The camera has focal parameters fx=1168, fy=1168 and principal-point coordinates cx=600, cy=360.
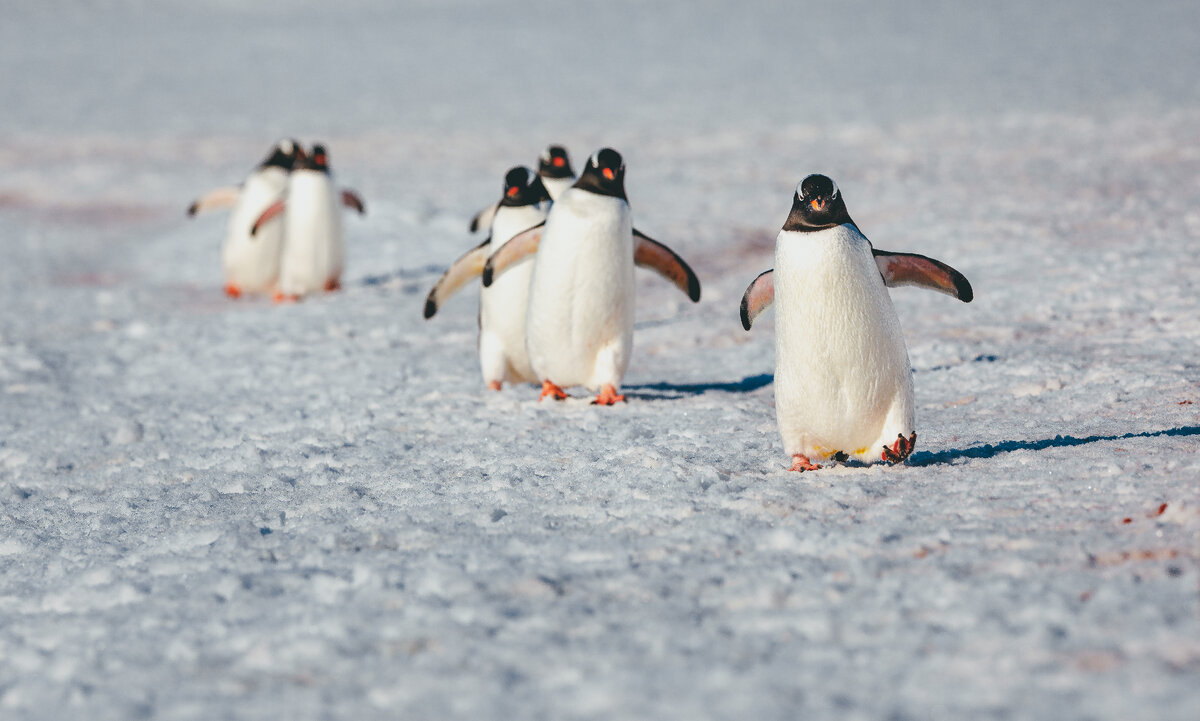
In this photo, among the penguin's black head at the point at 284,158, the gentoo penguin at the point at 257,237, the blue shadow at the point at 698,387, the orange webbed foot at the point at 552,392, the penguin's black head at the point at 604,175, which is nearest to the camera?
the penguin's black head at the point at 604,175

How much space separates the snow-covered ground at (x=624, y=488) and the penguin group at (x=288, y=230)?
0.37 m

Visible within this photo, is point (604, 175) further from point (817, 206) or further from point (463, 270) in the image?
point (817, 206)

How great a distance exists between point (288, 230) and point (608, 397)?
13.1 ft

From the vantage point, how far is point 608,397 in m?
4.54

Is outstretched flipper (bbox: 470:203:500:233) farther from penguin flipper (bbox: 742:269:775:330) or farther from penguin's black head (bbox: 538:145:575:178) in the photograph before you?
penguin flipper (bbox: 742:269:775:330)

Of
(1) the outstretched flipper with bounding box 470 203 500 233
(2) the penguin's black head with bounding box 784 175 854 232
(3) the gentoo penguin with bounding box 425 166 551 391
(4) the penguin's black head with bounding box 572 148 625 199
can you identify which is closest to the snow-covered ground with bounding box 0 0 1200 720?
(3) the gentoo penguin with bounding box 425 166 551 391

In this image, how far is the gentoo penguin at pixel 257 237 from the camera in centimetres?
815

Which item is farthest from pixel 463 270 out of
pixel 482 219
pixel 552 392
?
pixel 482 219

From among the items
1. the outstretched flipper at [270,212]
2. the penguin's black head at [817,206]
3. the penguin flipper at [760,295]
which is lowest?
the penguin flipper at [760,295]

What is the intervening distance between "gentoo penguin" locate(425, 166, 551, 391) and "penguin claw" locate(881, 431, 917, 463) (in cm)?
190

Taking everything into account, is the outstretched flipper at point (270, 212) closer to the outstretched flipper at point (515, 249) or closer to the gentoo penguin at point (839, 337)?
the outstretched flipper at point (515, 249)

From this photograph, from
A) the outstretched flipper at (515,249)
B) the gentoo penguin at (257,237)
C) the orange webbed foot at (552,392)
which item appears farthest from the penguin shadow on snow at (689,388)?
the gentoo penguin at (257,237)

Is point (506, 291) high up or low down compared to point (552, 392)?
up

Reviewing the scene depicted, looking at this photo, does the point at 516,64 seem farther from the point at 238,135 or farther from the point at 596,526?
the point at 596,526
